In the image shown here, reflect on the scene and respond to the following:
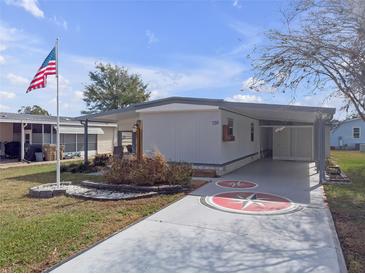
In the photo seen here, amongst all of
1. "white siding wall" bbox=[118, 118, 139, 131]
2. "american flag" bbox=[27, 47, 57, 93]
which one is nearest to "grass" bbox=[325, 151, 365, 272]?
"american flag" bbox=[27, 47, 57, 93]

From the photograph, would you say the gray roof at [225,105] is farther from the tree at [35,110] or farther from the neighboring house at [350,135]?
the tree at [35,110]

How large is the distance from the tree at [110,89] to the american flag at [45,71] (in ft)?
83.9

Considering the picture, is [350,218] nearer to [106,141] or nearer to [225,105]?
[225,105]

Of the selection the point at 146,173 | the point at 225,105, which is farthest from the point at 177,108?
the point at 146,173

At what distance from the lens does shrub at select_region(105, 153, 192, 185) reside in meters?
8.62

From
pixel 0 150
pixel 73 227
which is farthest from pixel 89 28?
pixel 0 150

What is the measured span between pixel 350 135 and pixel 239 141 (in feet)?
82.0

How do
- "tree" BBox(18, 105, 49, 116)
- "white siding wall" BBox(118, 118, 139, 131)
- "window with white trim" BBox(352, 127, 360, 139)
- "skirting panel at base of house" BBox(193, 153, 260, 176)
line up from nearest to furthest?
"skirting panel at base of house" BBox(193, 153, 260, 176)
"white siding wall" BBox(118, 118, 139, 131)
"window with white trim" BBox(352, 127, 360, 139)
"tree" BBox(18, 105, 49, 116)

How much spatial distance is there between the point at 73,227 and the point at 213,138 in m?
7.24

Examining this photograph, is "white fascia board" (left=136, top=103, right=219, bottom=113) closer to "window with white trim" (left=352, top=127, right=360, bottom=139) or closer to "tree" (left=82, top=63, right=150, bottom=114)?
"tree" (left=82, top=63, right=150, bottom=114)

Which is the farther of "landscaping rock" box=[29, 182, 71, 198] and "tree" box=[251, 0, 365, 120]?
"landscaping rock" box=[29, 182, 71, 198]

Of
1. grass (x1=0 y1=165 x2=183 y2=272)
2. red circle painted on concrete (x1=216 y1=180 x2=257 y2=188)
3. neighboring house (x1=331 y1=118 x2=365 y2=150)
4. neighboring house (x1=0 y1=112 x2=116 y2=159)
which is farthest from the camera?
neighboring house (x1=331 y1=118 x2=365 y2=150)

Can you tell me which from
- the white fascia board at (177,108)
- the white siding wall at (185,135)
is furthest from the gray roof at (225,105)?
the white siding wall at (185,135)

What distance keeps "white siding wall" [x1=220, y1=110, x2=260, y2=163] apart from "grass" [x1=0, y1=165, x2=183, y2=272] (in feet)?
15.4
